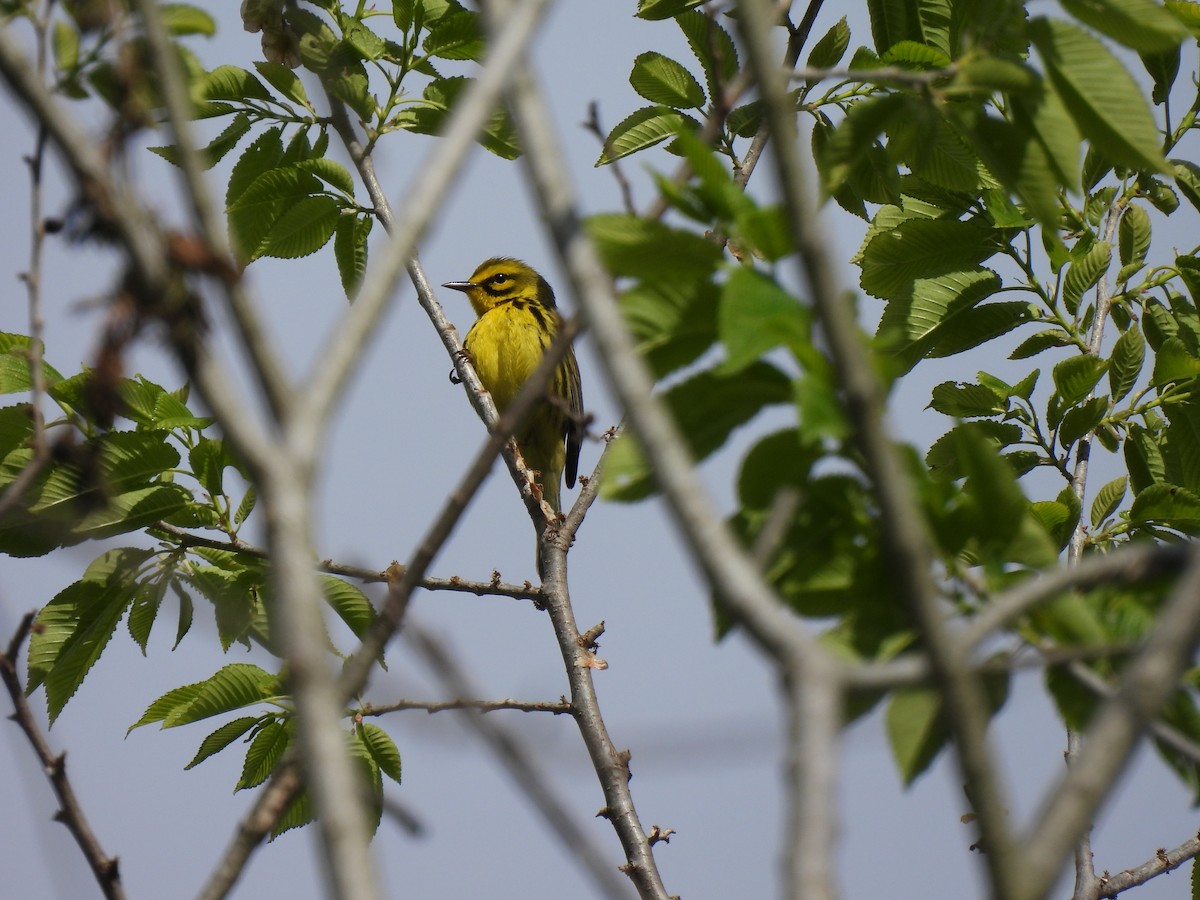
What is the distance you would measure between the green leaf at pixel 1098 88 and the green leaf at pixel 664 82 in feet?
6.01

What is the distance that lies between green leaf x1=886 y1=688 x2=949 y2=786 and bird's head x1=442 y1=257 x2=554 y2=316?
7.15 metres

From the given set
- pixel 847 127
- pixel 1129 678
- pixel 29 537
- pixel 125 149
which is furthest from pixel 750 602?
pixel 29 537

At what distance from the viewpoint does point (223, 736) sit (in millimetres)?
3416

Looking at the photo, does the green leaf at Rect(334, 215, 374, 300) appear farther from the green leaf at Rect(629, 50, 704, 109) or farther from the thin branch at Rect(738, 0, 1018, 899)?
the thin branch at Rect(738, 0, 1018, 899)

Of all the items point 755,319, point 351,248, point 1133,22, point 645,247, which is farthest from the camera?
point 351,248

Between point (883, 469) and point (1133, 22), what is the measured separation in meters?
1.08

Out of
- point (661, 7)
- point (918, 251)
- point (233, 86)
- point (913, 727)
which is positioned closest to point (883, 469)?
point (913, 727)

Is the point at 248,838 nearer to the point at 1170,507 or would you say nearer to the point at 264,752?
the point at 264,752

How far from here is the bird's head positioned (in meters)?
8.55

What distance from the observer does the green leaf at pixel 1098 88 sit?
1.79m

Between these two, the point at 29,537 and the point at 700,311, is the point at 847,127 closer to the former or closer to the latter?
the point at 700,311

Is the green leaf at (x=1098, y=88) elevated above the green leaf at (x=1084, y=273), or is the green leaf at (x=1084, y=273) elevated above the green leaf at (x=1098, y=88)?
the green leaf at (x=1084, y=273)

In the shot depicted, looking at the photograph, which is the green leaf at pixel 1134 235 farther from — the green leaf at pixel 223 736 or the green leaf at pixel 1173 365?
the green leaf at pixel 223 736

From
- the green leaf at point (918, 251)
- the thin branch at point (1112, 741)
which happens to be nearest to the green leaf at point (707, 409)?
the thin branch at point (1112, 741)
